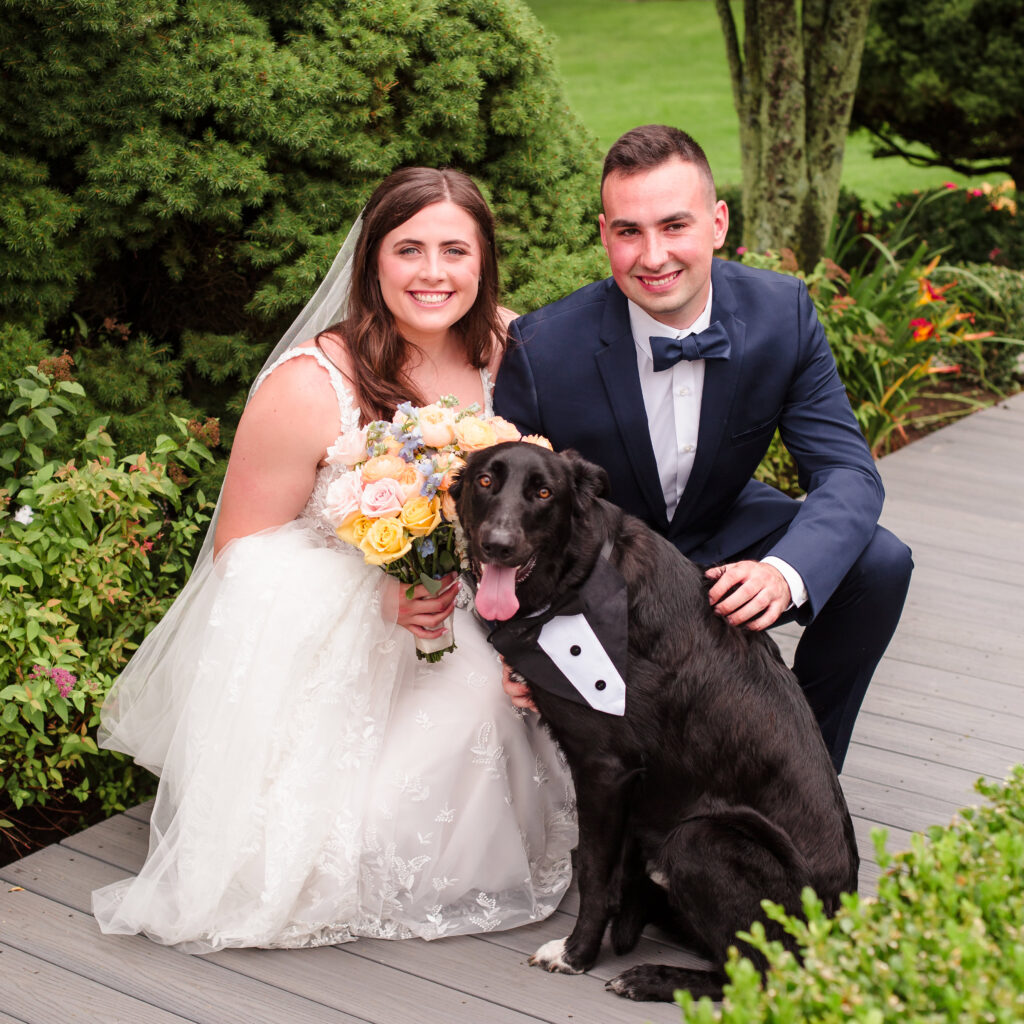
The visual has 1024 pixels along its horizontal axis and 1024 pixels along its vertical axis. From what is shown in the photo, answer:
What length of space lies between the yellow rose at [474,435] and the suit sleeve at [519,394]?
52cm

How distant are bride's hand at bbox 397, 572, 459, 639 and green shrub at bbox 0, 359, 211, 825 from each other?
0.85m

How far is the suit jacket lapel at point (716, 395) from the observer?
2744 millimetres

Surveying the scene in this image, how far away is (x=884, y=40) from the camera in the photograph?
31.3ft

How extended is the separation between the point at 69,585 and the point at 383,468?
44.0 inches

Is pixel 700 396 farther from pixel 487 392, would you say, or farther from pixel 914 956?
pixel 914 956

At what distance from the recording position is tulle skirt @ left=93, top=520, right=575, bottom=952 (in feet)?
7.92

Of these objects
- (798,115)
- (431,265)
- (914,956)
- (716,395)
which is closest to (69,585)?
(431,265)

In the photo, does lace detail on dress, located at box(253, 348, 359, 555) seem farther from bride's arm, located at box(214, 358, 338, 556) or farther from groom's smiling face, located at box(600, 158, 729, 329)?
groom's smiling face, located at box(600, 158, 729, 329)

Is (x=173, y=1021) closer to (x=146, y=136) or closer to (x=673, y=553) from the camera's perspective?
(x=673, y=553)

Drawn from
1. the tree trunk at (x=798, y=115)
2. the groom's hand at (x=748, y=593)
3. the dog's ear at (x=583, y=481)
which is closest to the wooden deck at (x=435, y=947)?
the groom's hand at (x=748, y=593)

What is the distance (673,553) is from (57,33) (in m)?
2.41

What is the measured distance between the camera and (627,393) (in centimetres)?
276

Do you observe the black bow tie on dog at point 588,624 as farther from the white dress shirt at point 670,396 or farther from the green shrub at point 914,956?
the green shrub at point 914,956

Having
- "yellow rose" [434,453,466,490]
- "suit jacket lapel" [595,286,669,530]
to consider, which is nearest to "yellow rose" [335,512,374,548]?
"yellow rose" [434,453,466,490]
